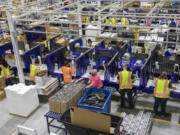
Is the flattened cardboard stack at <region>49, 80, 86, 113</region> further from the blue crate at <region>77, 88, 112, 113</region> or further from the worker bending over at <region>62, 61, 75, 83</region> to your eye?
the worker bending over at <region>62, 61, 75, 83</region>

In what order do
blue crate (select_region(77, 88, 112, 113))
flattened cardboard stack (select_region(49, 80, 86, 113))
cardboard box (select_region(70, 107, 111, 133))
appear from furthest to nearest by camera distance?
flattened cardboard stack (select_region(49, 80, 86, 113)) → blue crate (select_region(77, 88, 112, 113)) → cardboard box (select_region(70, 107, 111, 133))

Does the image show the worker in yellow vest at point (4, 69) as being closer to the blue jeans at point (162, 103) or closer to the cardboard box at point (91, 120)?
the cardboard box at point (91, 120)

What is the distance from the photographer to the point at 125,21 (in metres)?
14.5

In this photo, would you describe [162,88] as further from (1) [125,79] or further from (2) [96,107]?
(2) [96,107]

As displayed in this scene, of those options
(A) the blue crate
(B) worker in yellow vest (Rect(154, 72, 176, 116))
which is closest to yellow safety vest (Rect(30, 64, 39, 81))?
(A) the blue crate

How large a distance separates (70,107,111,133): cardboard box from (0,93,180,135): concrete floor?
180 cm

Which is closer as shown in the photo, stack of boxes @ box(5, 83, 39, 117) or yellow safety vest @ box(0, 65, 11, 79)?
stack of boxes @ box(5, 83, 39, 117)

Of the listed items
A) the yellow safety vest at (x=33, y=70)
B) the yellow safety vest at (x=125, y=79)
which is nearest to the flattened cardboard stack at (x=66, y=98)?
the yellow safety vest at (x=125, y=79)

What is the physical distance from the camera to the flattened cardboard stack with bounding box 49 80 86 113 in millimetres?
6152

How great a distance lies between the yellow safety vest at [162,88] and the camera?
6273 mm

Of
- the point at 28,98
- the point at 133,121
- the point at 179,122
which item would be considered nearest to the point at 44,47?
the point at 28,98

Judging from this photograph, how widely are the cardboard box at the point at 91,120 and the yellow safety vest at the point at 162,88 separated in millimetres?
2475

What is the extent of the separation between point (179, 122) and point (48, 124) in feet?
13.2

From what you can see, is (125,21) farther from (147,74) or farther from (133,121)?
(133,121)
